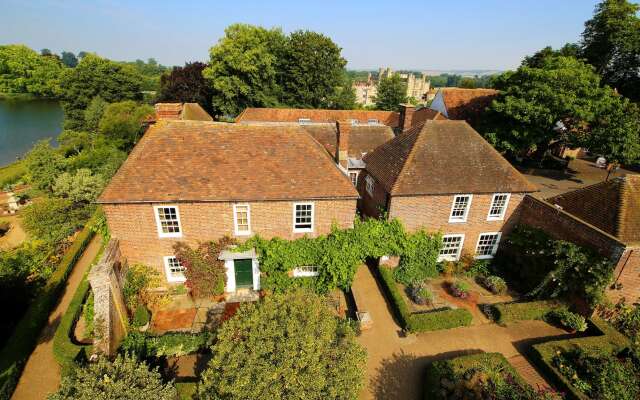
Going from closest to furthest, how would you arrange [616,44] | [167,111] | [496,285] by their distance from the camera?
[496,285] → [167,111] → [616,44]

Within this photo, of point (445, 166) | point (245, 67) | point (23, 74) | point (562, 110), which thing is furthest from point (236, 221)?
point (23, 74)

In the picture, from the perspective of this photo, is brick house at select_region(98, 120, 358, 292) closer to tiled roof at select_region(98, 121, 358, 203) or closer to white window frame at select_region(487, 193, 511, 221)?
tiled roof at select_region(98, 121, 358, 203)

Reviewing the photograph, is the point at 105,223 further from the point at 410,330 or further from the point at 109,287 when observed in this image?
the point at 410,330

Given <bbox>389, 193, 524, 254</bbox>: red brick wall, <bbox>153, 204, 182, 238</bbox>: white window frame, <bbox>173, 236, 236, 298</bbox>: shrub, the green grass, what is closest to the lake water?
the green grass

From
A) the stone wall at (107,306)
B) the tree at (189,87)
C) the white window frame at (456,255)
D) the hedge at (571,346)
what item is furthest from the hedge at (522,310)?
the tree at (189,87)

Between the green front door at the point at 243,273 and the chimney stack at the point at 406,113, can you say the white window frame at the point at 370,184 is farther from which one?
the green front door at the point at 243,273

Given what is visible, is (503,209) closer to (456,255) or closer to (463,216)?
(463,216)
